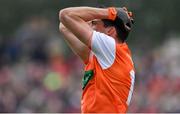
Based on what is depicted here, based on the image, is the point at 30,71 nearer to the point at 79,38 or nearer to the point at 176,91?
the point at 176,91

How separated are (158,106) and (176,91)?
15.0 inches

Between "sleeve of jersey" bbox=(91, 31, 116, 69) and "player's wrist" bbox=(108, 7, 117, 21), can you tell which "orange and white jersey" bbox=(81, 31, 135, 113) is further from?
"player's wrist" bbox=(108, 7, 117, 21)

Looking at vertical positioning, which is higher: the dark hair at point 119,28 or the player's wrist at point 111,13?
the player's wrist at point 111,13

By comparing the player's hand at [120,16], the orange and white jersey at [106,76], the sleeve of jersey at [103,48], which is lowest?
the orange and white jersey at [106,76]

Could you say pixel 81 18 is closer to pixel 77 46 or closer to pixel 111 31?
pixel 111 31

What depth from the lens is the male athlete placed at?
24.7ft

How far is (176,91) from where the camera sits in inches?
575

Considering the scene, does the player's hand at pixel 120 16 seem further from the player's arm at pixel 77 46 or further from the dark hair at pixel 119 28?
the player's arm at pixel 77 46

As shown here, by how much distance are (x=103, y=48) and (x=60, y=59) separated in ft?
33.4

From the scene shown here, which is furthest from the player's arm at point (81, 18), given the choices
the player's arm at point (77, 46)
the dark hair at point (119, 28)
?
the player's arm at point (77, 46)

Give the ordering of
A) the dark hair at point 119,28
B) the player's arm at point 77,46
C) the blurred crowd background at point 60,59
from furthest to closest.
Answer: the blurred crowd background at point 60,59
the player's arm at point 77,46
the dark hair at point 119,28

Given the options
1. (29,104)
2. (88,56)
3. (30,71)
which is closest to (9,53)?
(30,71)

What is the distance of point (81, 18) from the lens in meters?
7.54

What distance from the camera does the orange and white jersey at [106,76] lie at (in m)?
7.56
